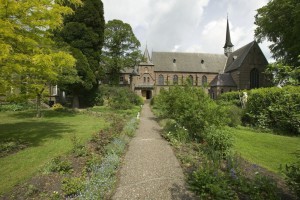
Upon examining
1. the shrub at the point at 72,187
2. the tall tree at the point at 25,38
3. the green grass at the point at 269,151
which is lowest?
the green grass at the point at 269,151

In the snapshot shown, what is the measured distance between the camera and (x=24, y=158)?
768cm

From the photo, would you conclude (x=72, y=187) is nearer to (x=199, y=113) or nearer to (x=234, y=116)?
(x=199, y=113)

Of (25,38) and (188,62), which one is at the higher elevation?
(188,62)

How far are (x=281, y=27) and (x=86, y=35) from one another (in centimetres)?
2316

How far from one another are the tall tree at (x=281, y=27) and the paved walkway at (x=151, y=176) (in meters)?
20.2

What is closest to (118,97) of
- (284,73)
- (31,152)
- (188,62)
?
(31,152)

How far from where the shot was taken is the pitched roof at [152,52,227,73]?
172 ft

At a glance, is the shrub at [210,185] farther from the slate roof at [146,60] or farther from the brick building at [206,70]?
the slate roof at [146,60]

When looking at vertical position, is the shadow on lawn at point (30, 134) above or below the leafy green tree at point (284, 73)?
below

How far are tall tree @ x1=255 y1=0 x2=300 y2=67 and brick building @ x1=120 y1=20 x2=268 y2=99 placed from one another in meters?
12.4

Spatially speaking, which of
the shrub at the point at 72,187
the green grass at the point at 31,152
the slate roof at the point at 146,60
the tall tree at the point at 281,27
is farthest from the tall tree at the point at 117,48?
the shrub at the point at 72,187

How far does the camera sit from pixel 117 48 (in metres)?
44.7

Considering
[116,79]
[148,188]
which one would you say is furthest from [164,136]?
[116,79]

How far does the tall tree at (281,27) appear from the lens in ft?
74.6
